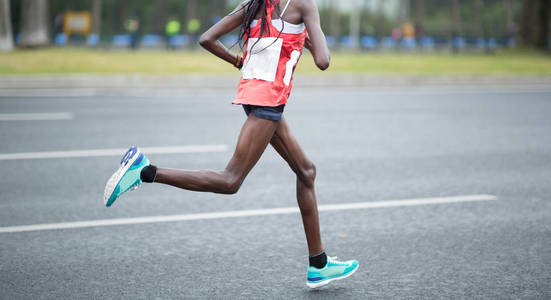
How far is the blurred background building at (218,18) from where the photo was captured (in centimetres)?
3309

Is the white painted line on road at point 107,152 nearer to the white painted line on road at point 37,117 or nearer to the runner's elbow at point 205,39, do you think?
the white painted line on road at point 37,117

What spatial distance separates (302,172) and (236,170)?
37 centimetres

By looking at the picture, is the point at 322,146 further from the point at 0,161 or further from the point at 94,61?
the point at 94,61

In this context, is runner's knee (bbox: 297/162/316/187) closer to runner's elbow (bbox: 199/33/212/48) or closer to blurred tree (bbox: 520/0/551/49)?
runner's elbow (bbox: 199/33/212/48)

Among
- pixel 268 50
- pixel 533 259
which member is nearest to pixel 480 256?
pixel 533 259

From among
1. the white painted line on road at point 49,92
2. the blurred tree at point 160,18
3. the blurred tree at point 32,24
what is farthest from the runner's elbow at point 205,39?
the blurred tree at point 160,18

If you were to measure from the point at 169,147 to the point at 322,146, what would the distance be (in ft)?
6.20

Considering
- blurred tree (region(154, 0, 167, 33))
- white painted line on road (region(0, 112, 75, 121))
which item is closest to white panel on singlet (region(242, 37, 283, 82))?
white painted line on road (region(0, 112, 75, 121))

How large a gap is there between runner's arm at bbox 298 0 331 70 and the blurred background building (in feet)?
70.1

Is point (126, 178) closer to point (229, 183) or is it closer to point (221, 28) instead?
point (229, 183)

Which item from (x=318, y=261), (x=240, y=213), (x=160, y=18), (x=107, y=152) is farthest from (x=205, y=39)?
(x=160, y=18)

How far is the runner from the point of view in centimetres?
356

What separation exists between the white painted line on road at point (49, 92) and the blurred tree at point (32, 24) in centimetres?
957

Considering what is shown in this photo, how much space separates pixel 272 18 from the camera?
362cm
